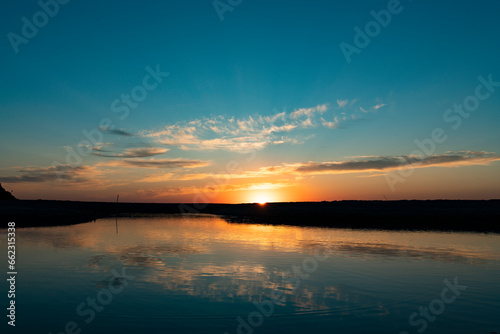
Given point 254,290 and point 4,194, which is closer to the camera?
point 254,290

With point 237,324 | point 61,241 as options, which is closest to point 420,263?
point 237,324

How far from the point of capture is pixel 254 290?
1744cm

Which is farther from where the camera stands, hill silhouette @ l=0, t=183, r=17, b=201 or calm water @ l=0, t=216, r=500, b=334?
hill silhouette @ l=0, t=183, r=17, b=201

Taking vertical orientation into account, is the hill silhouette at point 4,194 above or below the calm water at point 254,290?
above

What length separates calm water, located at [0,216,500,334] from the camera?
1288cm

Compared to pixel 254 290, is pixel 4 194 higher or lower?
higher

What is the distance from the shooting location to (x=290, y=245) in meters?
34.2

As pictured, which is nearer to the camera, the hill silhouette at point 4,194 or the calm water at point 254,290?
the calm water at point 254,290

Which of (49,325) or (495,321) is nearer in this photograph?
(49,325)

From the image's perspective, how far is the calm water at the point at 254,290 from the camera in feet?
42.2

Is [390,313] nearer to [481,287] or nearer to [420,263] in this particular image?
[481,287]

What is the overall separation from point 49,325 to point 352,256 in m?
21.0

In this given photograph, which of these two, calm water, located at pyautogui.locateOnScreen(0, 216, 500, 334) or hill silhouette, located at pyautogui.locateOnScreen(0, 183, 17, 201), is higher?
hill silhouette, located at pyautogui.locateOnScreen(0, 183, 17, 201)

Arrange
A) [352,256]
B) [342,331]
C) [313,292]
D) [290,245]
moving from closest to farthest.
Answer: [342,331] → [313,292] → [352,256] → [290,245]
